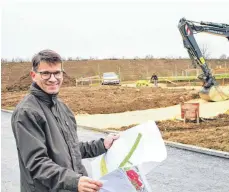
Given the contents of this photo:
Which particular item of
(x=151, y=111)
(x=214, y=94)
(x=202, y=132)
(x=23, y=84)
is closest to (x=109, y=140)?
(x=202, y=132)

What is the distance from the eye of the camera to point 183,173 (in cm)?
727

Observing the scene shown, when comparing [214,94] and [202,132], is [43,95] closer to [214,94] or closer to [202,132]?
[202,132]

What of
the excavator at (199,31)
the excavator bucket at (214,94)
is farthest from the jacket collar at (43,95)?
the excavator bucket at (214,94)

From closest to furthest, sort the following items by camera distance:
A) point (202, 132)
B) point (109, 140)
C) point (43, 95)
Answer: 1. point (43, 95)
2. point (109, 140)
3. point (202, 132)

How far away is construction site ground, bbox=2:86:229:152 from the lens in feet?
35.8

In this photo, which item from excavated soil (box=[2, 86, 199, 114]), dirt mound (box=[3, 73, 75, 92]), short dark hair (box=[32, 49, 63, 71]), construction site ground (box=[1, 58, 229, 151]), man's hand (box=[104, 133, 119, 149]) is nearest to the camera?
short dark hair (box=[32, 49, 63, 71])

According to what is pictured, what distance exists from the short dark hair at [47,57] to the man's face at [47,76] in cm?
2

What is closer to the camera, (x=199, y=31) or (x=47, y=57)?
(x=47, y=57)

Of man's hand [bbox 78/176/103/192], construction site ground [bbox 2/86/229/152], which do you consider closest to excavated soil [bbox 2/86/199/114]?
construction site ground [bbox 2/86/229/152]

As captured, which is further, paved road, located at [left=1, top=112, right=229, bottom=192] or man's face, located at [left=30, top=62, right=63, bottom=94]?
paved road, located at [left=1, top=112, right=229, bottom=192]

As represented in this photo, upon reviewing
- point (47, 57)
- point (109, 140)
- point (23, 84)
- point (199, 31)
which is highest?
point (199, 31)

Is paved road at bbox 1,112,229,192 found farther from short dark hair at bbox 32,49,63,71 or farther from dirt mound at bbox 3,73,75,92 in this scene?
dirt mound at bbox 3,73,75,92

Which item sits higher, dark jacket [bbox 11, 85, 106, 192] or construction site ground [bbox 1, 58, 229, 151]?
dark jacket [bbox 11, 85, 106, 192]

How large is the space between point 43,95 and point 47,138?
254mm
